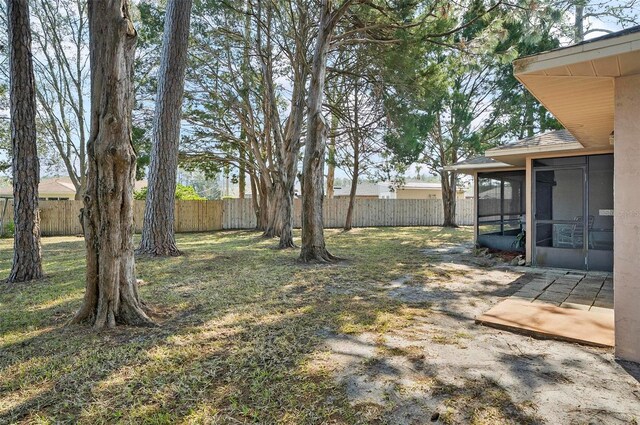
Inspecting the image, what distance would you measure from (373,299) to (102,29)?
13.0ft

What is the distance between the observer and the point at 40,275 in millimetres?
5438

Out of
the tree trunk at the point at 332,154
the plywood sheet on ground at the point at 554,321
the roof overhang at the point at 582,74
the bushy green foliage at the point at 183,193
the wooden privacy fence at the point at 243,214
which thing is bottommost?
the plywood sheet on ground at the point at 554,321

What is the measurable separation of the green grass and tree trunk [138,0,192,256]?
2101mm

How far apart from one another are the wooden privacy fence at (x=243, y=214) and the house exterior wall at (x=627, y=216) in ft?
49.4

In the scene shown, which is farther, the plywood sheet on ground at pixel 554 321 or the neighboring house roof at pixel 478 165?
the neighboring house roof at pixel 478 165

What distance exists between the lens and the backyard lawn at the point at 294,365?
205 cm

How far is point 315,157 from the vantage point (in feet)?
24.2

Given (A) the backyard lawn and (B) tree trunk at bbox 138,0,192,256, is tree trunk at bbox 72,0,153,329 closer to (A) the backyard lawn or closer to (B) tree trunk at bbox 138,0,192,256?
(A) the backyard lawn

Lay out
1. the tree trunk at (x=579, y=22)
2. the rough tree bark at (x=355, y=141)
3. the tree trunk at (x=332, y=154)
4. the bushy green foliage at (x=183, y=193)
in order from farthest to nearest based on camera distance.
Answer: the bushy green foliage at (x=183, y=193), the tree trunk at (x=332, y=154), the tree trunk at (x=579, y=22), the rough tree bark at (x=355, y=141)

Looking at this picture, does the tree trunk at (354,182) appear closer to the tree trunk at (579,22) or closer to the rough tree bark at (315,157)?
the rough tree bark at (315,157)

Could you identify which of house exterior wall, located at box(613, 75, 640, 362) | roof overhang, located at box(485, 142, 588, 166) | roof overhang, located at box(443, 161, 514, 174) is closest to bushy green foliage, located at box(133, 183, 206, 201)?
roof overhang, located at box(443, 161, 514, 174)

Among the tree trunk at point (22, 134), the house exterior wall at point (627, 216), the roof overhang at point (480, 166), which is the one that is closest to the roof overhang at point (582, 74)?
the house exterior wall at point (627, 216)

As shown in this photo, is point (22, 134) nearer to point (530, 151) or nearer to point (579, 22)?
point (530, 151)

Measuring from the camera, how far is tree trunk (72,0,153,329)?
3143mm
